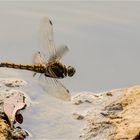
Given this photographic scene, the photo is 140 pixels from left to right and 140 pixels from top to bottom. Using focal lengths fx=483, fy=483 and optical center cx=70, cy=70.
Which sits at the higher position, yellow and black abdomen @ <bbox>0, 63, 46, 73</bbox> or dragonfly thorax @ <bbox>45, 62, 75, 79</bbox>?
yellow and black abdomen @ <bbox>0, 63, 46, 73</bbox>

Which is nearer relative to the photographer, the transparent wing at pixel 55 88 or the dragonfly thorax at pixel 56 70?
the transparent wing at pixel 55 88

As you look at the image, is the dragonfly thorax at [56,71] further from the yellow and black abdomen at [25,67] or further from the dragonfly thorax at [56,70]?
the yellow and black abdomen at [25,67]

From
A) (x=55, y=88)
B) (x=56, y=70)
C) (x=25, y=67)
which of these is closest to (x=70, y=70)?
(x=56, y=70)

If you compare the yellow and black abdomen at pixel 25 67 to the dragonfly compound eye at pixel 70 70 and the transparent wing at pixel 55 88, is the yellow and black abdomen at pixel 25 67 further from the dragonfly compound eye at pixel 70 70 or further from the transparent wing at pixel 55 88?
the dragonfly compound eye at pixel 70 70

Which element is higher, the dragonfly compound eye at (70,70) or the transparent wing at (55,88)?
the dragonfly compound eye at (70,70)

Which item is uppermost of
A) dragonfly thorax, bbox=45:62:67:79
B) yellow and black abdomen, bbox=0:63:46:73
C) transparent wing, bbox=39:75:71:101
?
yellow and black abdomen, bbox=0:63:46:73

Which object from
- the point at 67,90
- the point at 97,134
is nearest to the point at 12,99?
the point at 67,90

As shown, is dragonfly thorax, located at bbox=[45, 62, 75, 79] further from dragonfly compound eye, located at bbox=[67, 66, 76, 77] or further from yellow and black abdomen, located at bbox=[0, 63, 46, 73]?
yellow and black abdomen, located at bbox=[0, 63, 46, 73]

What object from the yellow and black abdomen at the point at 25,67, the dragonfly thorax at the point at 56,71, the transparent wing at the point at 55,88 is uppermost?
the yellow and black abdomen at the point at 25,67
